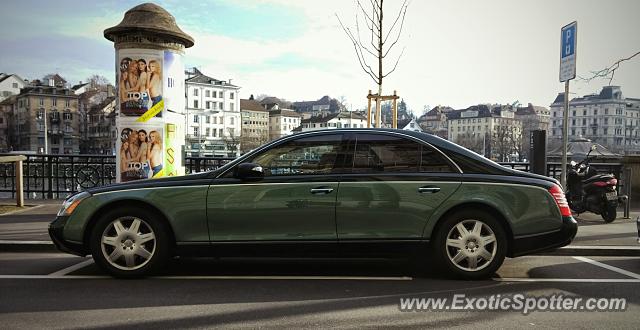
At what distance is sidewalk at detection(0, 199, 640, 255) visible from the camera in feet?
23.0

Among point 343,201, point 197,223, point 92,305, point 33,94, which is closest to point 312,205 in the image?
point 343,201

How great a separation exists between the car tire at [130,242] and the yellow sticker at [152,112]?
157 inches

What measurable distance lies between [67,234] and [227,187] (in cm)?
184

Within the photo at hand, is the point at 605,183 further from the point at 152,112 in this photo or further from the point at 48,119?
the point at 48,119

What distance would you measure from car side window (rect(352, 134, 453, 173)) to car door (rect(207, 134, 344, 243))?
40 centimetres

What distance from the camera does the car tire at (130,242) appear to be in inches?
211

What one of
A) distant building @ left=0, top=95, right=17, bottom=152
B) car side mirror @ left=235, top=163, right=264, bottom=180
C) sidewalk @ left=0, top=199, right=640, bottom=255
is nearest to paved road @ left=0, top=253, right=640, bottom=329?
sidewalk @ left=0, top=199, right=640, bottom=255

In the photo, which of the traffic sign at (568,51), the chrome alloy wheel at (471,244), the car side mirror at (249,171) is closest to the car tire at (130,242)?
the car side mirror at (249,171)

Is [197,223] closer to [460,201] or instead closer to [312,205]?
[312,205]

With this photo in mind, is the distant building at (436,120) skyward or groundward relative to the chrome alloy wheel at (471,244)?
skyward

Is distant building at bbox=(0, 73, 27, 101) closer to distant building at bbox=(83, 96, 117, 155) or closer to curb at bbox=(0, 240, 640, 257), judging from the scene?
distant building at bbox=(83, 96, 117, 155)

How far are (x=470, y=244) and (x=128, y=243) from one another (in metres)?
3.69

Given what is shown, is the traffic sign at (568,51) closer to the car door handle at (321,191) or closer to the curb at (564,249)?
the curb at (564,249)

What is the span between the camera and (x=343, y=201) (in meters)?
5.27
